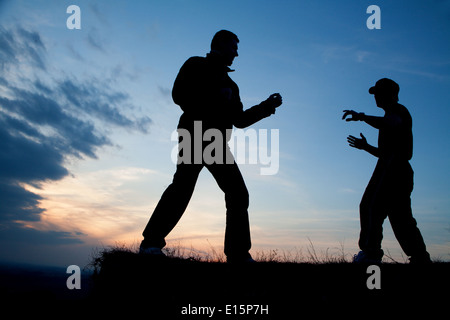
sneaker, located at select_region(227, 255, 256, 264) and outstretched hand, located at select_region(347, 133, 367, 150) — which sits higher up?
outstretched hand, located at select_region(347, 133, 367, 150)

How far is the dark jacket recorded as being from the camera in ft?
15.6

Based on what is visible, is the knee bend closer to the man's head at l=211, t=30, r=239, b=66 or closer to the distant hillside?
the distant hillside

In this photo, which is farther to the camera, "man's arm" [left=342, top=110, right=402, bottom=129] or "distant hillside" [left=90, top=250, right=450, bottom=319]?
"man's arm" [left=342, top=110, right=402, bottom=129]

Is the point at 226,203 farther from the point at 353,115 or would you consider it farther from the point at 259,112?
the point at 353,115

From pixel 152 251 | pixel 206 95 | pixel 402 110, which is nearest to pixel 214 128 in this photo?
pixel 206 95

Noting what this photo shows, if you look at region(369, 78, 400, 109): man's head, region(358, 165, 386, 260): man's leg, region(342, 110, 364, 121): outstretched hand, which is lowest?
region(358, 165, 386, 260): man's leg

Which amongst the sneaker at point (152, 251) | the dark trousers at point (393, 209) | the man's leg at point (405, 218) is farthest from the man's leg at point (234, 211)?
the man's leg at point (405, 218)

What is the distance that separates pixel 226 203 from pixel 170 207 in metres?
0.85

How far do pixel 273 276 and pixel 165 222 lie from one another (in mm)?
1686

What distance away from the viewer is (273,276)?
11.8ft

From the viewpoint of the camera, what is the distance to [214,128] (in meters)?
4.82

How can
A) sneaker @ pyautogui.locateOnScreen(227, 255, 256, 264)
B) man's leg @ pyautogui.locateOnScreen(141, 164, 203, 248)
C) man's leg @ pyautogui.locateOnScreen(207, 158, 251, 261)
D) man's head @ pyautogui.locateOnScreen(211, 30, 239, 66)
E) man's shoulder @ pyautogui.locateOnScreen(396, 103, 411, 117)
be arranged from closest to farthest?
1. man's leg @ pyautogui.locateOnScreen(141, 164, 203, 248)
2. sneaker @ pyautogui.locateOnScreen(227, 255, 256, 264)
3. man's leg @ pyautogui.locateOnScreen(207, 158, 251, 261)
4. man's head @ pyautogui.locateOnScreen(211, 30, 239, 66)
5. man's shoulder @ pyautogui.locateOnScreen(396, 103, 411, 117)

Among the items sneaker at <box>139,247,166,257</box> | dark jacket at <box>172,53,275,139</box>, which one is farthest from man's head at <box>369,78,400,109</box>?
→ sneaker at <box>139,247,166,257</box>

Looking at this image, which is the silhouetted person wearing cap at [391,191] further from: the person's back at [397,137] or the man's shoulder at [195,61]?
the man's shoulder at [195,61]
